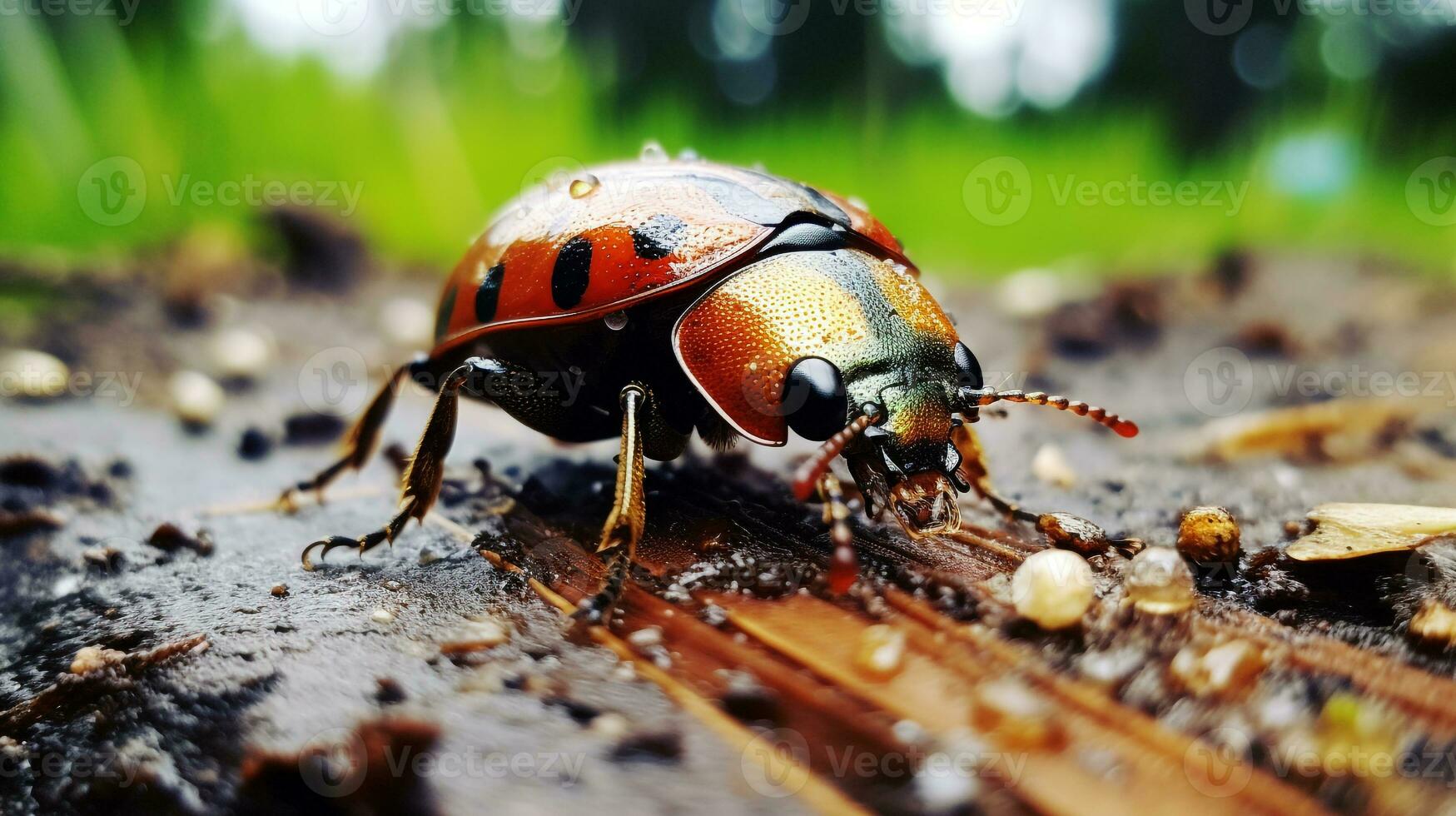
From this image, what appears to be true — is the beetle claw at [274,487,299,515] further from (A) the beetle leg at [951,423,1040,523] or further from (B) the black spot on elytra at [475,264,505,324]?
(A) the beetle leg at [951,423,1040,523]

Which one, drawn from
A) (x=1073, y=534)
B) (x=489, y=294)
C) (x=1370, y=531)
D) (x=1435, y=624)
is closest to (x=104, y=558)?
(x=489, y=294)

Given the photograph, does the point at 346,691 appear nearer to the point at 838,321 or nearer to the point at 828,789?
the point at 828,789

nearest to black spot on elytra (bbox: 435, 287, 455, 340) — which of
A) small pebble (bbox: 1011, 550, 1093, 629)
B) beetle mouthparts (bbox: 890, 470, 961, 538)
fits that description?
beetle mouthparts (bbox: 890, 470, 961, 538)

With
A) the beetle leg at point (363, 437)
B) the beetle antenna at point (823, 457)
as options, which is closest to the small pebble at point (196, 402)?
the beetle leg at point (363, 437)

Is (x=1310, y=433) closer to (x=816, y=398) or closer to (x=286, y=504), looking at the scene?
(x=816, y=398)

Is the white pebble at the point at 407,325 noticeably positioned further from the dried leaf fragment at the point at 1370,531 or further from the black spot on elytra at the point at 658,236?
the dried leaf fragment at the point at 1370,531

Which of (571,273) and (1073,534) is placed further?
(571,273)

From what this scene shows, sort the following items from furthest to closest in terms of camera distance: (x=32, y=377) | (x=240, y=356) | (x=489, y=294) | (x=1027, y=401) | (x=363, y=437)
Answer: (x=240, y=356), (x=32, y=377), (x=363, y=437), (x=489, y=294), (x=1027, y=401)
